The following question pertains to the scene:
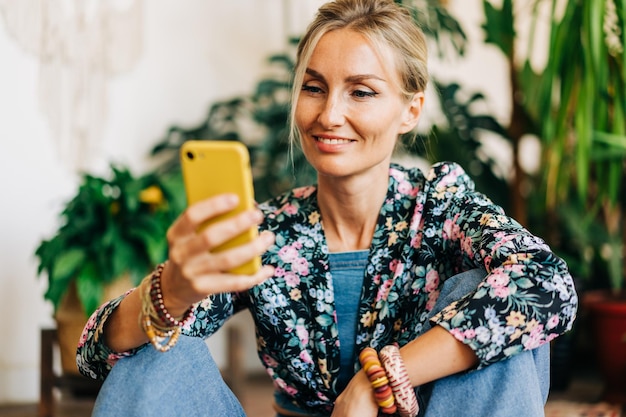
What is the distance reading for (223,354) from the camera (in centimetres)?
308

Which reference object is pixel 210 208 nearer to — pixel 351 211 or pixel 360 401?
pixel 360 401

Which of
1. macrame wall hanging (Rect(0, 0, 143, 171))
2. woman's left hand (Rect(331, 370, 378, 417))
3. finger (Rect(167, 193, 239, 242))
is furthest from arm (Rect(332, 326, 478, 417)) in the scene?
macrame wall hanging (Rect(0, 0, 143, 171))

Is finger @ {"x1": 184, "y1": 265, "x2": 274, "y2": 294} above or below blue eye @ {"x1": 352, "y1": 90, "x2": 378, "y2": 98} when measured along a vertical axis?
below

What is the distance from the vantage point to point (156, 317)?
40.6 inches

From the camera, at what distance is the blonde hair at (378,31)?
4.46 feet

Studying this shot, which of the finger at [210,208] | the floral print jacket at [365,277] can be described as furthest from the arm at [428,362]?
the finger at [210,208]

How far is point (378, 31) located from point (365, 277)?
47 cm

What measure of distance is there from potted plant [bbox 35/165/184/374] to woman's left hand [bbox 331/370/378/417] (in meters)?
1.06

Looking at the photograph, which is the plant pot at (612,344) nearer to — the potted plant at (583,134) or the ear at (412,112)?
the potted plant at (583,134)

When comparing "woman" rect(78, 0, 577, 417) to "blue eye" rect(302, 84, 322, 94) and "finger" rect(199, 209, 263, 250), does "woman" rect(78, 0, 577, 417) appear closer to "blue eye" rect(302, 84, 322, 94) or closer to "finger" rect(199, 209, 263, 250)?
"blue eye" rect(302, 84, 322, 94)

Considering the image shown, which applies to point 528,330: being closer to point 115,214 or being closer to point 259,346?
point 259,346

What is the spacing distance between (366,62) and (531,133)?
5.33 feet

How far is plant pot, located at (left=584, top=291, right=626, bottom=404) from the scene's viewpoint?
2.56 meters

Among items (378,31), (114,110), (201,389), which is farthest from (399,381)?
(114,110)
